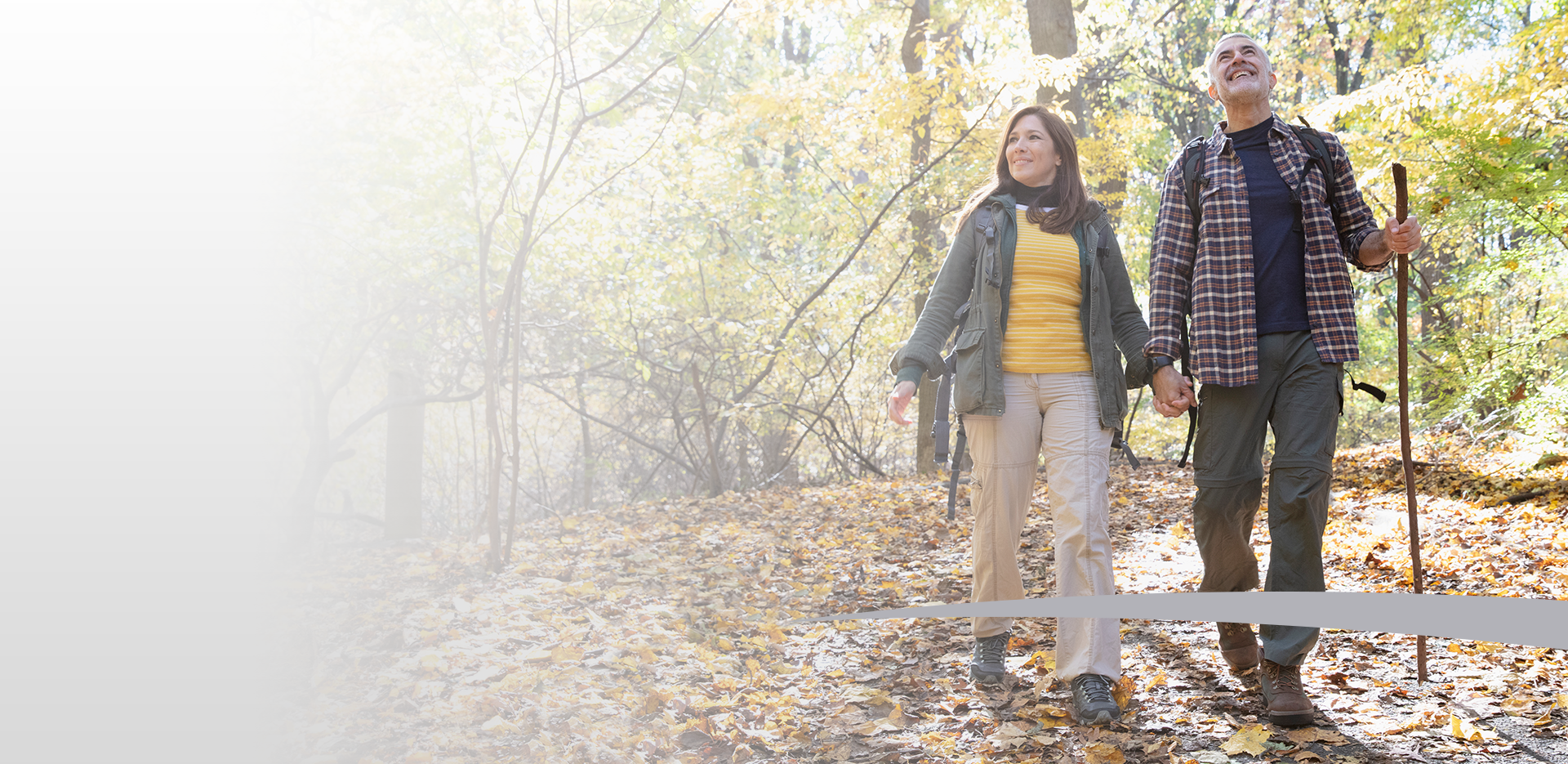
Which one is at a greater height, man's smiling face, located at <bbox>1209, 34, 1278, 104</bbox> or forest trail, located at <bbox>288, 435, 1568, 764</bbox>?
man's smiling face, located at <bbox>1209, 34, 1278, 104</bbox>

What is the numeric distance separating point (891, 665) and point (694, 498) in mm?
5827

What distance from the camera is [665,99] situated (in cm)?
1084

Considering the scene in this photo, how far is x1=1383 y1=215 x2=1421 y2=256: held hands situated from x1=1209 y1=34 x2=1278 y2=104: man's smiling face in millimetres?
565

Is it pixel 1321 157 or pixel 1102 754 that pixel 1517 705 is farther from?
pixel 1321 157

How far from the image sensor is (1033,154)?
312cm

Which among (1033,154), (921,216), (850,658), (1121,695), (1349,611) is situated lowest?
(850,658)

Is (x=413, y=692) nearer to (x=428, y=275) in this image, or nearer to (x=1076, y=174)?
(x=1076, y=174)

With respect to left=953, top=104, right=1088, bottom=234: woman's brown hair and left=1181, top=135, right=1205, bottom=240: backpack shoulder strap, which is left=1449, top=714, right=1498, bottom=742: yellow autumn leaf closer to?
left=1181, top=135, right=1205, bottom=240: backpack shoulder strap

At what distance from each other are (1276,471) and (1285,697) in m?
0.65

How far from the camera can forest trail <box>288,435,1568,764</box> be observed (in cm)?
274

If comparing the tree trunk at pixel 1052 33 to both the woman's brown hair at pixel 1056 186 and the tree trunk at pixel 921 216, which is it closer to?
the tree trunk at pixel 921 216

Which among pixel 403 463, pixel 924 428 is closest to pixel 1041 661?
pixel 924 428

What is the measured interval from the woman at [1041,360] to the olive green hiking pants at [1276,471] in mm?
312

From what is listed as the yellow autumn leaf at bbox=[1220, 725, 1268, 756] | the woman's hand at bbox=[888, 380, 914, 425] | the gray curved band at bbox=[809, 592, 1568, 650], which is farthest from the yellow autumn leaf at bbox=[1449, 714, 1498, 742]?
the woman's hand at bbox=[888, 380, 914, 425]
